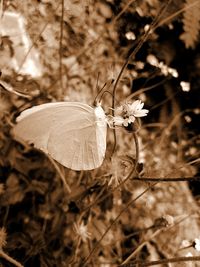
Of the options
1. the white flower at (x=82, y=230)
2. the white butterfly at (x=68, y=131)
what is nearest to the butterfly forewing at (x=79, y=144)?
the white butterfly at (x=68, y=131)

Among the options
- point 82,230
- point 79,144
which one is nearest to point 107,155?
point 79,144

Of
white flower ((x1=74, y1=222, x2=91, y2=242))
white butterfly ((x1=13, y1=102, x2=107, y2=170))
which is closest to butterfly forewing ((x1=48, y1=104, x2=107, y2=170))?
white butterfly ((x1=13, y1=102, x2=107, y2=170))

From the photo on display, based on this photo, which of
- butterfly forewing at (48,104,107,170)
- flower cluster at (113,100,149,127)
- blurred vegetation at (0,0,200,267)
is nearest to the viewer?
flower cluster at (113,100,149,127)

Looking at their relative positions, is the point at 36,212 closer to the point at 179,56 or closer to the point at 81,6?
the point at 81,6

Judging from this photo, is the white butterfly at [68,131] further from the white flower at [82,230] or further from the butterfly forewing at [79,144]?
the white flower at [82,230]

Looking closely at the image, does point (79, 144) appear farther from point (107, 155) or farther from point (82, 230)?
point (82, 230)

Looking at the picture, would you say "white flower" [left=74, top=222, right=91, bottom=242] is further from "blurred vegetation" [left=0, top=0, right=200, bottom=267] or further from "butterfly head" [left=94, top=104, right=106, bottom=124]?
"butterfly head" [left=94, top=104, right=106, bottom=124]
